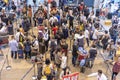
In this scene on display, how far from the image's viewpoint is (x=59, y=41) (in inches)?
520

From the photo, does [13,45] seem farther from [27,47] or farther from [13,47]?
[27,47]

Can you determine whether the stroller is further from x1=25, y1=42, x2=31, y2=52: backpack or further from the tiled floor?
x1=25, y1=42, x2=31, y2=52: backpack

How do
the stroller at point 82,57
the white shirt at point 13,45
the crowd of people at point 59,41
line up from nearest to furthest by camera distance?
the crowd of people at point 59,41, the stroller at point 82,57, the white shirt at point 13,45

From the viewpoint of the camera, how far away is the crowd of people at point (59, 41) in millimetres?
11148

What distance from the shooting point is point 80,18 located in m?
15.2

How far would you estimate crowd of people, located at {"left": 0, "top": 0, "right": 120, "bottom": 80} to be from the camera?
11.1 meters

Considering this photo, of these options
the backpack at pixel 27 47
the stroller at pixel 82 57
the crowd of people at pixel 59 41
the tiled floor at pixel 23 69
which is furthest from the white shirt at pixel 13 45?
the stroller at pixel 82 57

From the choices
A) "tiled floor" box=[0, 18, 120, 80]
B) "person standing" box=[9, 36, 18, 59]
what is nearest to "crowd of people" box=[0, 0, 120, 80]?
"person standing" box=[9, 36, 18, 59]

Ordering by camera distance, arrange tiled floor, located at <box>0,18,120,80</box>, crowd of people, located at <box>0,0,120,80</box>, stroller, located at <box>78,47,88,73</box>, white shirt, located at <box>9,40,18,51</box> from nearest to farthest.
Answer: crowd of people, located at <box>0,0,120,80</box> < stroller, located at <box>78,47,88,73</box> < tiled floor, located at <box>0,18,120,80</box> < white shirt, located at <box>9,40,18,51</box>

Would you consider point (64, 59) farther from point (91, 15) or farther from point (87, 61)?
point (91, 15)

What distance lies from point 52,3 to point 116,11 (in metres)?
5.30

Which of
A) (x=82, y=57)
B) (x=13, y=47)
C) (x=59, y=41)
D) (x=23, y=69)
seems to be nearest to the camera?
(x=82, y=57)

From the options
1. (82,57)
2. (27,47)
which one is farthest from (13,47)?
(82,57)

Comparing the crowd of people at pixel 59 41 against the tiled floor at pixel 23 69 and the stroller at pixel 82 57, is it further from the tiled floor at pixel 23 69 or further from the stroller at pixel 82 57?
the tiled floor at pixel 23 69
